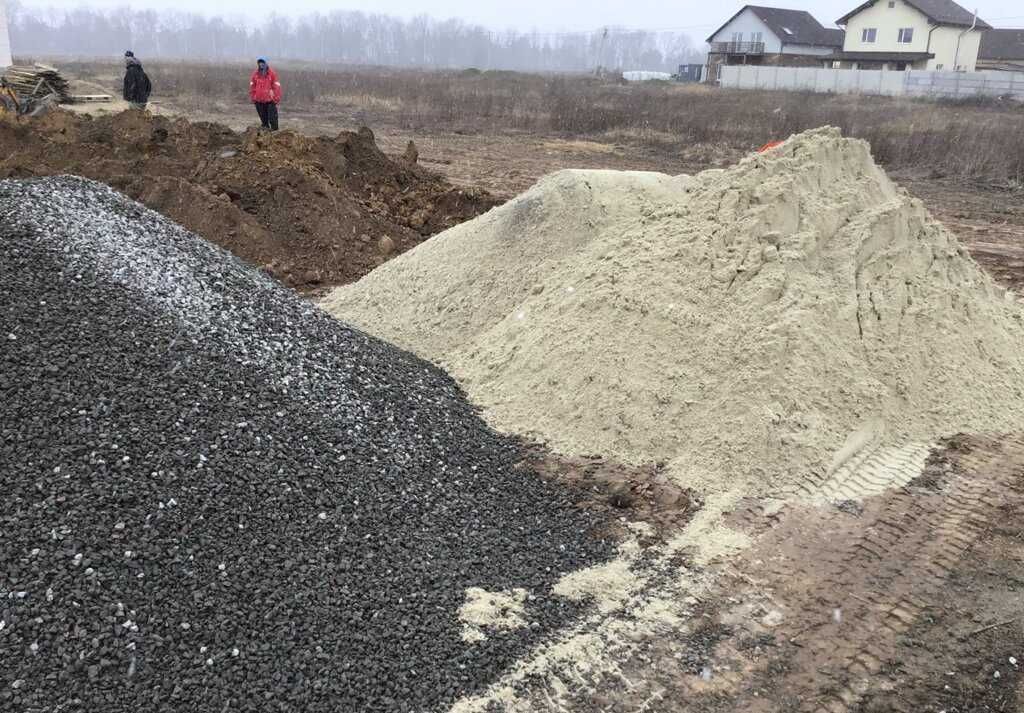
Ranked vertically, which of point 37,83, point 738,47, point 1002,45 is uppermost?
point 1002,45

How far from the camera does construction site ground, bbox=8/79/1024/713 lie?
3373mm

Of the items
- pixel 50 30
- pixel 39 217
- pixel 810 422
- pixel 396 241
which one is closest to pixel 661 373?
pixel 810 422

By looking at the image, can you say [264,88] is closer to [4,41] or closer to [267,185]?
[267,185]

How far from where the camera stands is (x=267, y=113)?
586 inches

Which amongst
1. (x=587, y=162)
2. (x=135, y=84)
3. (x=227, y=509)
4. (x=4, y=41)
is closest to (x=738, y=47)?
(x=587, y=162)

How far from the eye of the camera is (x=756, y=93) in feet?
116

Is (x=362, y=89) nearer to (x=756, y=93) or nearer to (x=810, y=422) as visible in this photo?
(x=756, y=93)

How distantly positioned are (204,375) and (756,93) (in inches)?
1404

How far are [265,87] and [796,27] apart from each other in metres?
44.8

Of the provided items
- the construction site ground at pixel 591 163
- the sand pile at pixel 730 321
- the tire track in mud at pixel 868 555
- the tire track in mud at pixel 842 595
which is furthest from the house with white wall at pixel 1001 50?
the tire track in mud at pixel 842 595

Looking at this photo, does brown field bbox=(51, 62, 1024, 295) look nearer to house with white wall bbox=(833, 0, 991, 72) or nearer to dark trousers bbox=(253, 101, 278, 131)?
dark trousers bbox=(253, 101, 278, 131)

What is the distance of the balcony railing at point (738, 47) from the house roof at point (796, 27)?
3.76ft

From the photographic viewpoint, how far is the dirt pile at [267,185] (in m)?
9.54

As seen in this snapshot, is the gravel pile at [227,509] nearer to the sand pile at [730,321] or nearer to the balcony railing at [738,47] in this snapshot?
the sand pile at [730,321]
